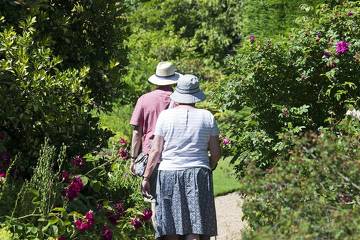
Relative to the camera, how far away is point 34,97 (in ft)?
19.1

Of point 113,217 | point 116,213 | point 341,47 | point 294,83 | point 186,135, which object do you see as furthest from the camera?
point 294,83

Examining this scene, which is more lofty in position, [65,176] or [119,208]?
[65,176]

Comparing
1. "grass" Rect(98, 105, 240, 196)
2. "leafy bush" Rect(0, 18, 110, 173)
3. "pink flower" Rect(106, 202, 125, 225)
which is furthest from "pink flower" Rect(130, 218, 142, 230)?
"grass" Rect(98, 105, 240, 196)

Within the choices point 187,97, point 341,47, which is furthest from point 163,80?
point 341,47

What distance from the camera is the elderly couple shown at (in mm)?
5586

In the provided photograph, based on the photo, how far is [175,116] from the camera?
5.60m

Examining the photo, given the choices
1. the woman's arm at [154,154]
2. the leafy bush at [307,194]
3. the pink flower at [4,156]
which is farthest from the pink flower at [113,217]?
the leafy bush at [307,194]

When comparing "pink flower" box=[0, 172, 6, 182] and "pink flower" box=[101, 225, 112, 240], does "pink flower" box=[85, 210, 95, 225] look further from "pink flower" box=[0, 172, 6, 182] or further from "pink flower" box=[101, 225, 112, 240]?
"pink flower" box=[0, 172, 6, 182]

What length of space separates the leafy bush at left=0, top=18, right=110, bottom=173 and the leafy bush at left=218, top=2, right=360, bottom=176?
4.37 ft

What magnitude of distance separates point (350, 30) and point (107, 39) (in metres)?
1.95

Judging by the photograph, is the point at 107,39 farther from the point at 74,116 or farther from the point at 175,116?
the point at 175,116

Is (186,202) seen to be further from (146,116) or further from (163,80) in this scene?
(163,80)

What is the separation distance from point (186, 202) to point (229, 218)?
271cm

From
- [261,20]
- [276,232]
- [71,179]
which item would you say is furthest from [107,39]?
[261,20]
